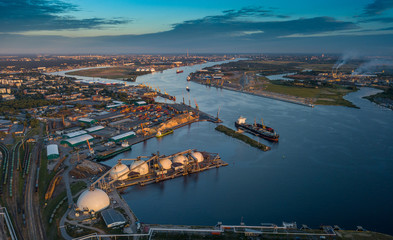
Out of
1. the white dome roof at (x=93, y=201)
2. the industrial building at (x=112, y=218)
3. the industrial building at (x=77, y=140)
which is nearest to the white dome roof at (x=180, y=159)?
the white dome roof at (x=93, y=201)

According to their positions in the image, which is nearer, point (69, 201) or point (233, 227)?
point (233, 227)

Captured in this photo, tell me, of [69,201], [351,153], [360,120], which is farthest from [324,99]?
[69,201]

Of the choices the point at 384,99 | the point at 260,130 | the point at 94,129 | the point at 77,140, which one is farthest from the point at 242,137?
the point at 384,99

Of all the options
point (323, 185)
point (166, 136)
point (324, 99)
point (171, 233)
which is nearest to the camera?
point (171, 233)

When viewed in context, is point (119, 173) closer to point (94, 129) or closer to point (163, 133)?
point (163, 133)

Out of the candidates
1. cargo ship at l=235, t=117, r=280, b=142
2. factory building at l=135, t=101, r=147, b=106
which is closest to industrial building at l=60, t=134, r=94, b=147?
factory building at l=135, t=101, r=147, b=106

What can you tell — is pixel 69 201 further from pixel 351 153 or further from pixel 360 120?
pixel 360 120
